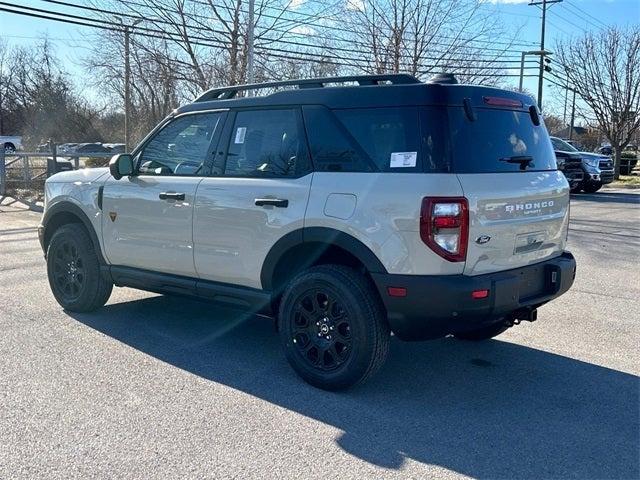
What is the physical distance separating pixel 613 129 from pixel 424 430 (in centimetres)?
3446

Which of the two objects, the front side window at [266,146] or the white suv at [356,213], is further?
the front side window at [266,146]

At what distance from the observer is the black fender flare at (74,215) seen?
5668mm

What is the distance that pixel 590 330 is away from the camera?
18.6 feet

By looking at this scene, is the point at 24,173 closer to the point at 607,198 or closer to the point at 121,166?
the point at 121,166

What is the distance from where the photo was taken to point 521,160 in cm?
423

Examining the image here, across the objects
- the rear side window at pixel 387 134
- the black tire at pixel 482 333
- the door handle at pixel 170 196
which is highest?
the rear side window at pixel 387 134

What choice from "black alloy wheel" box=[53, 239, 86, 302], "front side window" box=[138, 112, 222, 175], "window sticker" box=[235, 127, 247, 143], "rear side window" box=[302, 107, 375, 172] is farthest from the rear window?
"black alloy wheel" box=[53, 239, 86, 302]

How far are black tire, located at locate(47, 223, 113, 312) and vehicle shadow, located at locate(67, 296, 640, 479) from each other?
0.21 meters

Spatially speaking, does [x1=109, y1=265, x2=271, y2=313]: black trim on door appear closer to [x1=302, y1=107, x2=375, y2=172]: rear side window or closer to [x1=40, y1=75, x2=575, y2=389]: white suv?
[x1=40, y1=75, x2=575, y2=389]: white suv

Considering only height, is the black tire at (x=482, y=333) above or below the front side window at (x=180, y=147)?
below

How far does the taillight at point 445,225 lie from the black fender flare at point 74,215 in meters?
3.26

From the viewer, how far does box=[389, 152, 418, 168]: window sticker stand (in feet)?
12.5

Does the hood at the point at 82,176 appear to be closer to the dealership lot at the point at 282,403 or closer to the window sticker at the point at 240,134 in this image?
the dealership lot at the point at 282,403

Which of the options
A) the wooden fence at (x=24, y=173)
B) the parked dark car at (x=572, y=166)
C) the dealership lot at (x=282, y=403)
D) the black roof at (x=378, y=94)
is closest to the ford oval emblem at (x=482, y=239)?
the black roof at (x=378, y=94)
